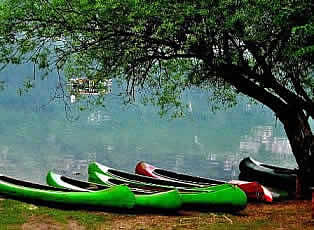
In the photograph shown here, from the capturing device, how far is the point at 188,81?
1109 cm

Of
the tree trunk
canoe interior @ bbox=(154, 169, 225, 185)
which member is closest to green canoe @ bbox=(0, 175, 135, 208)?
canoe interior @ bbox=(154, 169, 225, 185)

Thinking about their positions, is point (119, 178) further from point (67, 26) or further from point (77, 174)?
point (77, 174)

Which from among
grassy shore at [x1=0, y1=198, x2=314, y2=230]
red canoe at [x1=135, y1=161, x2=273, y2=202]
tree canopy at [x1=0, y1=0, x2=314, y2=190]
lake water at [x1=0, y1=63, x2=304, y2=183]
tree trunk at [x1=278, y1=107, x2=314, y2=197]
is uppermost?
tree canopy at [x1=0, y1=0, x2=314, y2=190]

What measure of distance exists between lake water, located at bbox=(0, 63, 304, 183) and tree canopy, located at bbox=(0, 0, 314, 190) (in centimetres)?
110

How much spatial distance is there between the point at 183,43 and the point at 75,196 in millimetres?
2992

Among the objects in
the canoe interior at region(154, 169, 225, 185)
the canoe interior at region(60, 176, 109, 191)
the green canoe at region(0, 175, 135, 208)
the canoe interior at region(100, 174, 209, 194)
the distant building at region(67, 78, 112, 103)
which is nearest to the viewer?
the green canoe at region(0, 175, 135, 208)

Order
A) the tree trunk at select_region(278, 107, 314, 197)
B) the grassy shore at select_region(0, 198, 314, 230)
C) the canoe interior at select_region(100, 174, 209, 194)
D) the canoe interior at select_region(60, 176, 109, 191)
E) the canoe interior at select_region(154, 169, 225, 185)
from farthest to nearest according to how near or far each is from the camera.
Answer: the canoe interior at select_region(154, 169, 225, 185) → the tree trunk at select_region(278, 107, 314, 197) → the canoe interior at select_region(60, 176, 109, 191) → the canoe interior at select_region(100, 174, 209, 194) → the grassy shore at select_region(0, 198, 314, 230)

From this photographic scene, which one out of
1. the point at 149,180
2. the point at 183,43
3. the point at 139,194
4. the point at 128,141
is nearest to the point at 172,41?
the point at 183,43

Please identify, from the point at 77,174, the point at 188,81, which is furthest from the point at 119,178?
the point at 77,174

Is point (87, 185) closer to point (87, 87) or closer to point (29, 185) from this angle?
point (29, 185)

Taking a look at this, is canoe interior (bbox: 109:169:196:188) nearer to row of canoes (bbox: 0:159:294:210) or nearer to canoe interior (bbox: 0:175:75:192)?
row of canoes (bbox: 0:159:294:210)

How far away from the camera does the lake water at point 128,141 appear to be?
68.1 feet

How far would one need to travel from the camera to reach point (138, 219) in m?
8.19

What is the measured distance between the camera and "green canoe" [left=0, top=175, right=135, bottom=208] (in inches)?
336
